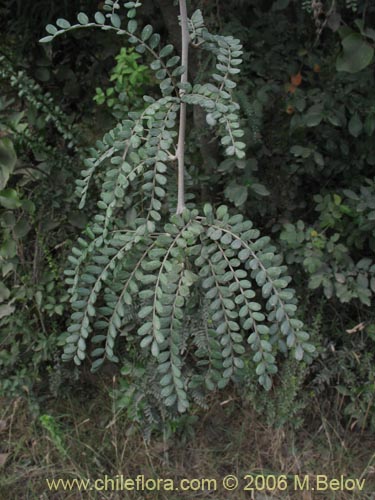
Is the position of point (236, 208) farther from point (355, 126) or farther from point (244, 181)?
point (355, 126)

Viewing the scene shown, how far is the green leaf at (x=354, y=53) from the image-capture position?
4.99 ft

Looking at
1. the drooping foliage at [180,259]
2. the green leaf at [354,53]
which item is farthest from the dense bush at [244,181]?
the drooping foliage at [180,259]

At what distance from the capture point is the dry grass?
5.65 ft

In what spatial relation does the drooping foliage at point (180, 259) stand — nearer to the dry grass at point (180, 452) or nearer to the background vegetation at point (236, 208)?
the background vegetation at point (236, 208)

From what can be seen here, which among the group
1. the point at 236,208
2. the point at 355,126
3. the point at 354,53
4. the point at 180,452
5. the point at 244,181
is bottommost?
the point at 180,452

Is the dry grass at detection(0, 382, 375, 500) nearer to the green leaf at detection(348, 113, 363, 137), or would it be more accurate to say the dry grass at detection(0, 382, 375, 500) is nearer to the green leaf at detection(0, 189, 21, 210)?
the green leaf at detection(0, 189, 21, 210)

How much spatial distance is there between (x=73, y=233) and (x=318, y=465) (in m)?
1.09

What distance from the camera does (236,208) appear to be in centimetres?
181

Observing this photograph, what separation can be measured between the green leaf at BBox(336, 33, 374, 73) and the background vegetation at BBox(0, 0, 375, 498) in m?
0.13

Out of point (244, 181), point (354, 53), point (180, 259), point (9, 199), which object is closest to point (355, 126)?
point (354, 53)

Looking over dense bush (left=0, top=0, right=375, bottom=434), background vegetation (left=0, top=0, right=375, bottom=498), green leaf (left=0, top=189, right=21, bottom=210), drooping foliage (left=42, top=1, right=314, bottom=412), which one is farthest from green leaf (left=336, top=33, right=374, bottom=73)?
green leaf (left=0, top=189, right=21, bottom=210)

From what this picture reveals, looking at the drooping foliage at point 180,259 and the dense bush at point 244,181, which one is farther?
the dense bush at point 244,181

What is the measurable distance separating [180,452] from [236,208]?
31.8 inches

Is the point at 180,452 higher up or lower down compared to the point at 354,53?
lower down
